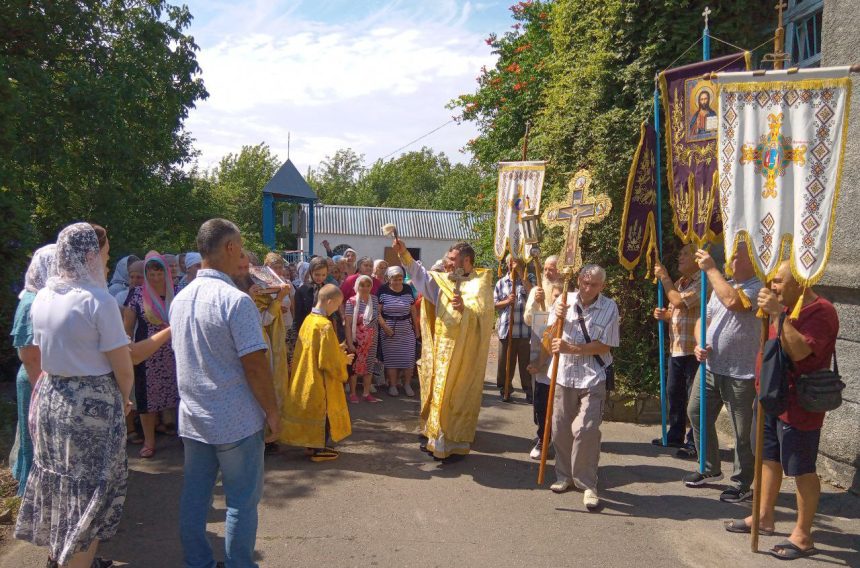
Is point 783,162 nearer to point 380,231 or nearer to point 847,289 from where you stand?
point 847,289

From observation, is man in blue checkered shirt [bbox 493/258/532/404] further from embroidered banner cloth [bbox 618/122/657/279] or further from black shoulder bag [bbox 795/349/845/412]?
black shoulder bag [bbox 795/349/845/412]

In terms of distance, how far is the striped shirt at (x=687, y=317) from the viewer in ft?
20.3

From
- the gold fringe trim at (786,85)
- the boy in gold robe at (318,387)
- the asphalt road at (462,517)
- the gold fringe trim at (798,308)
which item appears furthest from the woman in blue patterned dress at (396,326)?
the gold fringe trim at (798,308)

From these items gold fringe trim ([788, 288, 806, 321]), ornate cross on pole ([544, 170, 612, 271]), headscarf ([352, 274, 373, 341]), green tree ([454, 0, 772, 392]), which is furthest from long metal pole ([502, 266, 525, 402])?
gold fringe trim ([788, 288, 806, 321])

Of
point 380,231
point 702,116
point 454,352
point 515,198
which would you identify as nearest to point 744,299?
point 702,116

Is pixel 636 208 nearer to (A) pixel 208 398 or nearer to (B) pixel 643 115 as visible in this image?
(B) pixel 643 115

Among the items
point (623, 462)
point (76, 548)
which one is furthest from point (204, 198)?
point (76, 548)

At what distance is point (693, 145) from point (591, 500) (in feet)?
10.3

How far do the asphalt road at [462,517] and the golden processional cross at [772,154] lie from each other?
2363mm

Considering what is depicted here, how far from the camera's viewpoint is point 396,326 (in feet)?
29.2

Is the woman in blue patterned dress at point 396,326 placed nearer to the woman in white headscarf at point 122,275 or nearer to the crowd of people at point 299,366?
the crowd of people at point 299,366

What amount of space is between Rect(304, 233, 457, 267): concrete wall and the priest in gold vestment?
34.1 meters

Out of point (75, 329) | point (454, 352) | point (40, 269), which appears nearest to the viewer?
point (75, 329)

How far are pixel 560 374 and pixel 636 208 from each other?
2.08 meters
